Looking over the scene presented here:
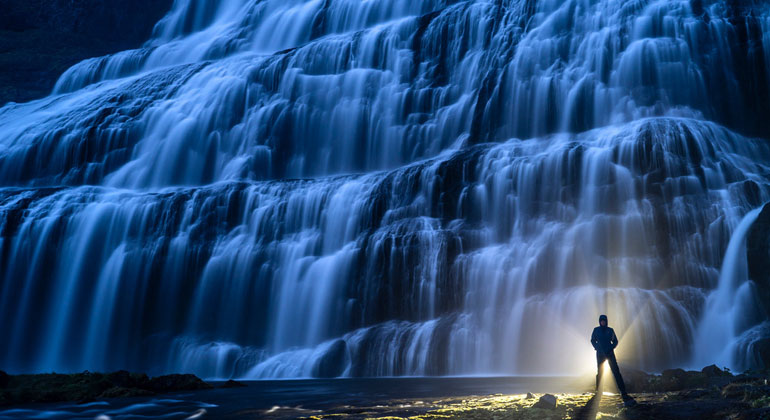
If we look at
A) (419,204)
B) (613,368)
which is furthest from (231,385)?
(613,368)

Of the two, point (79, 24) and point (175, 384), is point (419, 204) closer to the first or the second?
point (175, 384)

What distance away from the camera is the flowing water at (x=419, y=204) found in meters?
19.3

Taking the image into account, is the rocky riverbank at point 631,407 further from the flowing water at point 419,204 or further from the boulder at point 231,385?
the flowing water at point 419,204

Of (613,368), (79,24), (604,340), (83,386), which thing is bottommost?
(83,386)

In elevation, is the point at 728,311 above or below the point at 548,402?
above

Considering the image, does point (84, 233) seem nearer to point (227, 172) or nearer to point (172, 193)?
point (172, 193)

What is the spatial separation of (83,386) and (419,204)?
12441 mm

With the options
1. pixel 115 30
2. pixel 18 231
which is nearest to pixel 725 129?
pixel 18 231

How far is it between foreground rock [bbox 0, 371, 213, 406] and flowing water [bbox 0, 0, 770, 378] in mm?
5458

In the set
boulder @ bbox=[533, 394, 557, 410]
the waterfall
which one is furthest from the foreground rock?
the waterfall

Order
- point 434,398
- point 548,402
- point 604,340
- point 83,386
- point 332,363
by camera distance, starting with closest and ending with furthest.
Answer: point 548,402 → point 604,340 → point 434,398 → point 83,386 → point 332,363

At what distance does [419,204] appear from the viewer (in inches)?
940

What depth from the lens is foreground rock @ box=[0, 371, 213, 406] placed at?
14.9 metres

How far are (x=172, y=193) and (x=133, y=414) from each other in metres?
16.7
